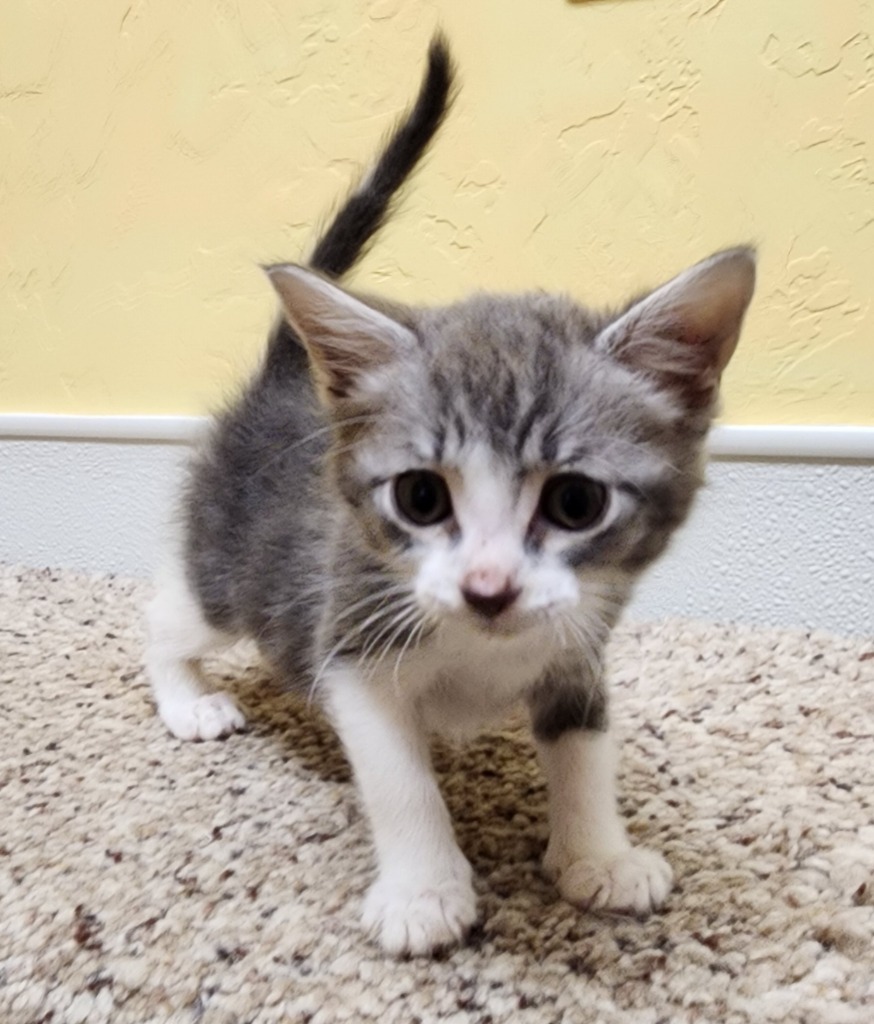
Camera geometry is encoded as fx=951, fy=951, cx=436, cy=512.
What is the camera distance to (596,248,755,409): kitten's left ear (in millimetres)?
716

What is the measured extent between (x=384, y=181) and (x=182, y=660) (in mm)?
658

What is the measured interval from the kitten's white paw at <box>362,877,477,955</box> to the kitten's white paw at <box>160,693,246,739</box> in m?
0.43

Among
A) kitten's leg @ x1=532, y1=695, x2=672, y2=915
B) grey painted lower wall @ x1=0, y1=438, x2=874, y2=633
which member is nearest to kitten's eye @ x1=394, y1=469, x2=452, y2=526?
kitten's leg @ x1=532, y1=695, x2=672, y2=915

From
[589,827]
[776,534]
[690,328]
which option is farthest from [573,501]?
[776,534]

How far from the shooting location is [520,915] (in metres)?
0.81

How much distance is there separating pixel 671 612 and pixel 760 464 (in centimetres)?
29

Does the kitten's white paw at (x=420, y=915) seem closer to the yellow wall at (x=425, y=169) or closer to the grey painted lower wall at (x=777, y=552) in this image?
the grey painted lower wall at (x=777, y=552)

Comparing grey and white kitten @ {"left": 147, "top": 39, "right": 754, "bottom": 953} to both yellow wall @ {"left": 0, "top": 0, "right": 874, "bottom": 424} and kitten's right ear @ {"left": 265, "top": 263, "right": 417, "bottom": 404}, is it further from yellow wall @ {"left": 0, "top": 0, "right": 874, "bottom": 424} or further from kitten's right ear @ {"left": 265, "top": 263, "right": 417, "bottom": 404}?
yellow wall @ {"left": 0, "top": 0, "right": 874, "bottom": 424}

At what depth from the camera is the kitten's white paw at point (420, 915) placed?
0.76 metres

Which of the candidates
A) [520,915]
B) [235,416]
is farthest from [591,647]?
[235,416]

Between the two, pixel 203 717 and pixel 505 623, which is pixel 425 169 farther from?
pixel 505 623

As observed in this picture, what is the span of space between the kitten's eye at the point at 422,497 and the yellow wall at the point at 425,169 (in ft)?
2.80

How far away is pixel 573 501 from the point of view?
719 mm

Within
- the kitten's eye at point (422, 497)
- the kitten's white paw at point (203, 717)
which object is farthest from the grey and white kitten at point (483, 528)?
the kitten's white paw at point (203, 717)
